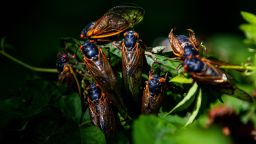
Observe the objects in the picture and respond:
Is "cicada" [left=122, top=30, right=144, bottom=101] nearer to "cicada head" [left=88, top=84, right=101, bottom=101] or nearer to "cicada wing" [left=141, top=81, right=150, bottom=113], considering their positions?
"cicada wing" [left=141, top=81, right=150, bottom=113]

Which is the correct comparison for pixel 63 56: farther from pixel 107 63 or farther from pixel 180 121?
pixel 180 121

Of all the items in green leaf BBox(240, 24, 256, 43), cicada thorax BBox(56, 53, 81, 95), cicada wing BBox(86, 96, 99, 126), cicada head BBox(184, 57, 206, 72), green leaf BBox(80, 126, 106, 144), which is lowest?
green leaf BBox(80, 126, 106, 144)

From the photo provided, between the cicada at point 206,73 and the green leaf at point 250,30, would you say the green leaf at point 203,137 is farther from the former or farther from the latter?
the cicada at point 206,73

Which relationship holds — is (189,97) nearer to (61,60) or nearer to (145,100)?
(145,100)

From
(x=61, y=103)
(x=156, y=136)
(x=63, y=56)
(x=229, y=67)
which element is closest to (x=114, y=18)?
(x=63, y=56)

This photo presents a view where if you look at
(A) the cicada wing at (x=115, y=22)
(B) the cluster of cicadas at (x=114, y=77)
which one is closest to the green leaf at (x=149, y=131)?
(B) the cluster of cicadas at (x=114, y=77)

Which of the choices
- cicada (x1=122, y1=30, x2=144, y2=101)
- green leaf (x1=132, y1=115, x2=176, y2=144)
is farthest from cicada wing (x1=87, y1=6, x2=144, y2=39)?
green leaf (x1=132, y1=115, x2=176, y2=144)
